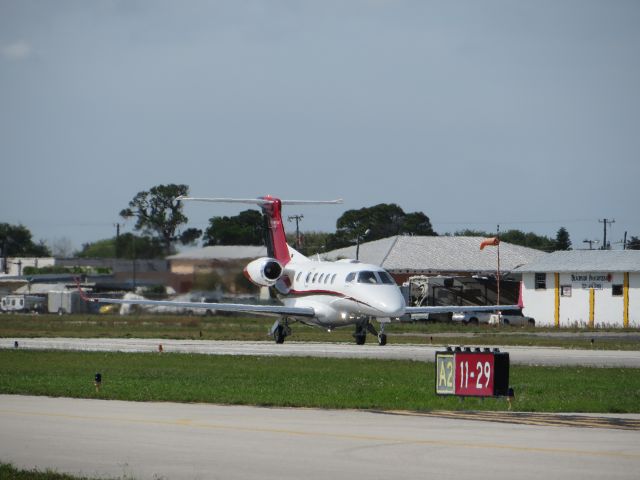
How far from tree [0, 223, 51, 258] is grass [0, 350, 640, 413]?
374 feet

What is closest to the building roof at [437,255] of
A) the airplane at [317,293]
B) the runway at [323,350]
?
the airplane at [317,293]

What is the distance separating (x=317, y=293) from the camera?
5484cm

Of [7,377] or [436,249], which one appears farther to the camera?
[436,249]

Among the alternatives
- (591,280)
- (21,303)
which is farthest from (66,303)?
(591,280)

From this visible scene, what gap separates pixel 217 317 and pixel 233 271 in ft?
66.6

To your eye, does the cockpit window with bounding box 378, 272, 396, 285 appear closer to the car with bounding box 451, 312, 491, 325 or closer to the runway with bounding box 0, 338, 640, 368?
the runway with bounding box 0, 338, 640, 368

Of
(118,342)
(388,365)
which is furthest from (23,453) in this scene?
(118,342)

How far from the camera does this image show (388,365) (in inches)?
1436

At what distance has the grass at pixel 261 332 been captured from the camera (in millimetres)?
58344

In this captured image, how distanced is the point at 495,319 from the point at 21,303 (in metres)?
52.0

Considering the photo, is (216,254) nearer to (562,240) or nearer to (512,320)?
(512,320)

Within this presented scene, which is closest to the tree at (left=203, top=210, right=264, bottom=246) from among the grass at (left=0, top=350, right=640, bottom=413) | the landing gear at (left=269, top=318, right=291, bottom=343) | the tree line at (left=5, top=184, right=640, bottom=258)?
the tree line at (left=5, top=184, right=640, bottom=258)

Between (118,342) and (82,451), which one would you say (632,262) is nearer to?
(118,342)

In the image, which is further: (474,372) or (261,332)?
(261,332)
